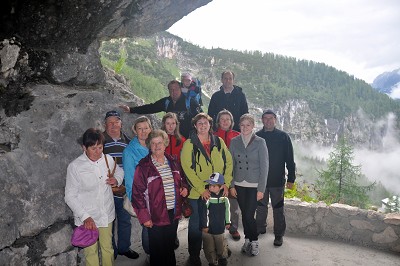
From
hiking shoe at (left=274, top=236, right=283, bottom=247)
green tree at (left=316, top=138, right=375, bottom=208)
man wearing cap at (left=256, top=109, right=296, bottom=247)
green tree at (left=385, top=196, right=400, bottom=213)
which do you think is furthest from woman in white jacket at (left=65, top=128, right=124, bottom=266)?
green tree at (left=316, top=138, right=375, bottom=208)

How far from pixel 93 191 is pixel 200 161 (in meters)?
1.53

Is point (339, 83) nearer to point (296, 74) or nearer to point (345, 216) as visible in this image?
point (296, 74)

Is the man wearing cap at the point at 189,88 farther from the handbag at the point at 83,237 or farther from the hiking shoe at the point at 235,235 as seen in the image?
the handbag at the point at 83,237

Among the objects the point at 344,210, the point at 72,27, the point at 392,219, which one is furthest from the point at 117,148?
the point at 392,219

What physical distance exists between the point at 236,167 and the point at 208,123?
40.1 inches

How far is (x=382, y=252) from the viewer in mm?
6109

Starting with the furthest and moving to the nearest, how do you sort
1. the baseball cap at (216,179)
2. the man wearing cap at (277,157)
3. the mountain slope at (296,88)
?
the mountain slope at (296,88), the man wearing cap at (277,157), the baseball cap at (216,179)

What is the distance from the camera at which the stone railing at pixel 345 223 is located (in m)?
6.21

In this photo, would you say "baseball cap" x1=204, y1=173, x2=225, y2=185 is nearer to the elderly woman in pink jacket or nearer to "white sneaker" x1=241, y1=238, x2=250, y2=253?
the elderly woman in pink jacket

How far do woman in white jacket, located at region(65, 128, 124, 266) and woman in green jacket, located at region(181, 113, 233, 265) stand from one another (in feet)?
3.52

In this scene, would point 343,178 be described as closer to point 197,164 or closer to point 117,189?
point 197,164

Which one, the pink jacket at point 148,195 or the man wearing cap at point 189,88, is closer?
the pink jacket at point 148,195

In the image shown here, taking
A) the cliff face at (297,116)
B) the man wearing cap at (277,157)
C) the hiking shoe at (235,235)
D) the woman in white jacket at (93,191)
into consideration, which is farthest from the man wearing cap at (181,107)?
the cliff face at (297,116)

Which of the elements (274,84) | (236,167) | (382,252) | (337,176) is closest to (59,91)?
(236,167)
